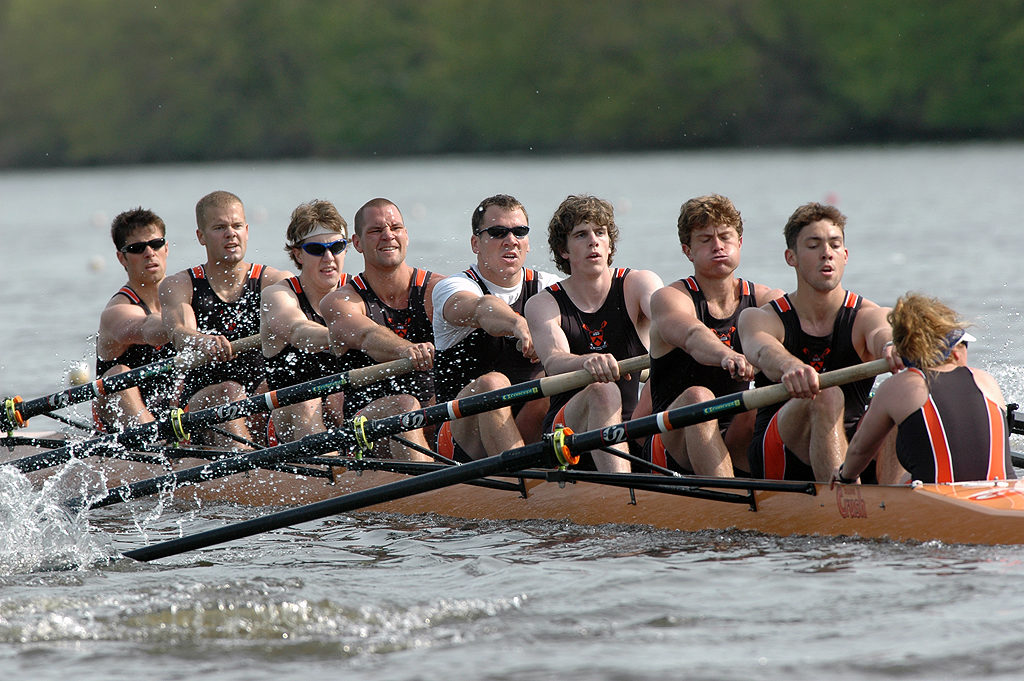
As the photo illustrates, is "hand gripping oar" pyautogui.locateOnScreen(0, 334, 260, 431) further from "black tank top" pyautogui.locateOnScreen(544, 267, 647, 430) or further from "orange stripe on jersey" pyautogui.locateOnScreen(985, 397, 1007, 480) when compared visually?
"orange stripe on jersey" pyautogui.locateOnScreen(985, 397, 1007, 480)

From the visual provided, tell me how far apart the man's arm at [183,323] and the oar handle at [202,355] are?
2 cm

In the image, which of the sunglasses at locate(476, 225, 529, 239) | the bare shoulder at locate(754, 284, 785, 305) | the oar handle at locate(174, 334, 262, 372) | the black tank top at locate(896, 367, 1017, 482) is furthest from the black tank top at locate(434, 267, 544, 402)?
the black tank top at locate(896, 367, 1017, 482)

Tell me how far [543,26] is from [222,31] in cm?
1552

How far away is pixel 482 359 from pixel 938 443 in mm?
2371

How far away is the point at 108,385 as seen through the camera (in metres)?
7.46

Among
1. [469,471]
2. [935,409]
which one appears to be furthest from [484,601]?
[935,409]

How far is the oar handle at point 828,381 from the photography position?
198 inches

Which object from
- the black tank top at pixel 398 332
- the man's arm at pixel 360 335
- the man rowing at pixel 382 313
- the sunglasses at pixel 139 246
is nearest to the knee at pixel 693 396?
the man's arm at pixel 360 335

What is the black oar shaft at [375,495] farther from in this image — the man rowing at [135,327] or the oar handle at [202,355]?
the man rowing at [135,327]

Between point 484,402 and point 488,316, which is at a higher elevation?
point 488,316

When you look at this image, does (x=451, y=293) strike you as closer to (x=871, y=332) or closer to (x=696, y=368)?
(x=696, y=368)

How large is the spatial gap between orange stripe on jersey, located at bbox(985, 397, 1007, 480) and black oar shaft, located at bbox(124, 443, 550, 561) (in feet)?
5.46

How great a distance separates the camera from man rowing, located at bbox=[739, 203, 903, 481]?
5320 mm

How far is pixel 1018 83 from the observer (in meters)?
36.2
